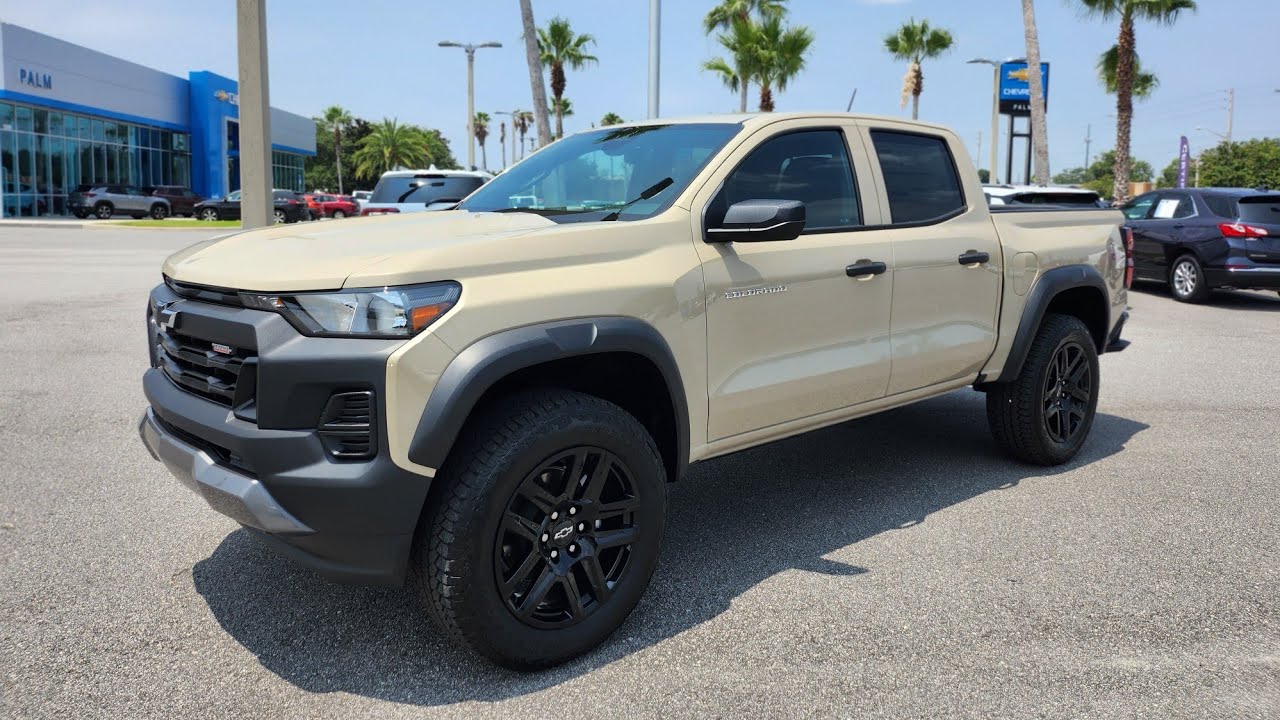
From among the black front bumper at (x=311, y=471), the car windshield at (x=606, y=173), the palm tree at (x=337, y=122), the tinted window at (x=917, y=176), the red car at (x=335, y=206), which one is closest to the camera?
the black front bumper at (x=311, y=471)

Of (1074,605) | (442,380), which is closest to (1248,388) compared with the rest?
(1074,605)

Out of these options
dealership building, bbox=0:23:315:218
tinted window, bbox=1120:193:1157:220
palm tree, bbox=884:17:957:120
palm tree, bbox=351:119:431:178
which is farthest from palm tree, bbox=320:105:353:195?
tinted window, bbox=1120:193:1157:220

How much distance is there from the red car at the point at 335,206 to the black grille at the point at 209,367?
136 feet

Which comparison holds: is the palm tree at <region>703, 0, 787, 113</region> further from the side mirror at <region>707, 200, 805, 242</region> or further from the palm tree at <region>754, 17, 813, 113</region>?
the side mirror at <region>707, 200, 805, 242</region>

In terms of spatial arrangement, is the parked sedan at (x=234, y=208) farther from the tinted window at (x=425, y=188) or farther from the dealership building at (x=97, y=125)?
the tinted window at (x=425, y=188)

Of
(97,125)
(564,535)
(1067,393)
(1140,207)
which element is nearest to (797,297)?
(564,535)

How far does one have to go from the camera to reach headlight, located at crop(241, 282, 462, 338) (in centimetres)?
287

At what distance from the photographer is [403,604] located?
3.75m

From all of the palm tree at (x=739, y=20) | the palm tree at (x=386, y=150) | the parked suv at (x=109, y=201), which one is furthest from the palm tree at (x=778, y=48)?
the palm tree at (x=386, y=150)

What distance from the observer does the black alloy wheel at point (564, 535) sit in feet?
10.3

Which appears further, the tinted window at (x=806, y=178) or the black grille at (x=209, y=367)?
the tinted window at (x=806, y=178)

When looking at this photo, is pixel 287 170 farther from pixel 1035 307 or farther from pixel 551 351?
pixel 551 351

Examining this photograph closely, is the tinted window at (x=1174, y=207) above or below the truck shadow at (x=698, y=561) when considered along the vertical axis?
above

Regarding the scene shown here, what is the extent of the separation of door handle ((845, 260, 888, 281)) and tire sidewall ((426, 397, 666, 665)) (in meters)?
1.34
